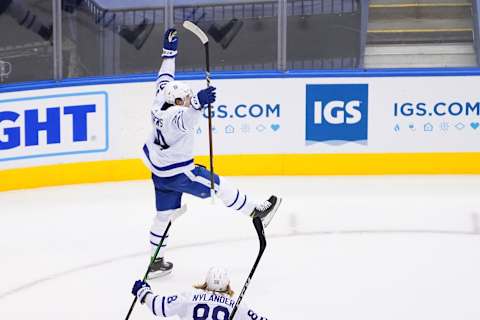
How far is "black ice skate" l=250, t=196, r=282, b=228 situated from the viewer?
661 cm

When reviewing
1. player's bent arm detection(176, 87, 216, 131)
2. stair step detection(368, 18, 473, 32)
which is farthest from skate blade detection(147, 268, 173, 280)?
stair step detection(368, 18, 473, 32)

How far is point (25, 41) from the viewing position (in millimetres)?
8781

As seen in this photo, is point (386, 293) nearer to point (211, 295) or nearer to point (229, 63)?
point (211, 295)

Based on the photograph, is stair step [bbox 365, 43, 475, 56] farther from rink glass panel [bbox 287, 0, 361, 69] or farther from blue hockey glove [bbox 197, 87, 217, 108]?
blue hockey glove [bbox 197, 87, 217, 108]

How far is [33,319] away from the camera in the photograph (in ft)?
18.5

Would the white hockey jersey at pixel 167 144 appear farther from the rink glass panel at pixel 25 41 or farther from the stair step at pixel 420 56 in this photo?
the stair step at pixel 420 56

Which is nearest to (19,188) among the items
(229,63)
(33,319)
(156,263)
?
(229,63)

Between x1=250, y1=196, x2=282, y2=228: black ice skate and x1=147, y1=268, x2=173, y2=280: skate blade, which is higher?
x1=250, y1=196, x2=282, y2=228: black ice skate

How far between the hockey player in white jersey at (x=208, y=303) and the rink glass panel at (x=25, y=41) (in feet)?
15.2

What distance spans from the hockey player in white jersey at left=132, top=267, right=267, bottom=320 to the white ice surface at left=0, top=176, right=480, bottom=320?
116 centimetres

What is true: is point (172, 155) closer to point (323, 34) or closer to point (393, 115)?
point (323, 34)

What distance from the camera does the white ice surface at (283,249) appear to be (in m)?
5.89

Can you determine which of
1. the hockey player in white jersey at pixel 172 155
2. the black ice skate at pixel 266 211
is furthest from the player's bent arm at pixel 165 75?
the black ice skate at pixel 266 211

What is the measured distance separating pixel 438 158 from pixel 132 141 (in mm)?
2606
